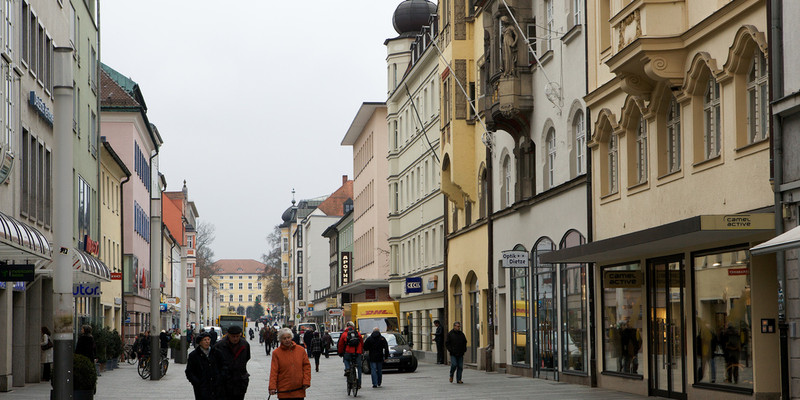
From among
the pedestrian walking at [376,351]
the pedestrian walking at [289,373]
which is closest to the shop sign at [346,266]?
the pedestrian walking at [376,351]

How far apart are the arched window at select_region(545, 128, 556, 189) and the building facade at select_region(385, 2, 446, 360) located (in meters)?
14.1

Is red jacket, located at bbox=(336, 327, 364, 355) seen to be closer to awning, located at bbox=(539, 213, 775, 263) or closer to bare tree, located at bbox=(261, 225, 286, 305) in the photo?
awning, located at bbox=(539, 213, 775, 263)

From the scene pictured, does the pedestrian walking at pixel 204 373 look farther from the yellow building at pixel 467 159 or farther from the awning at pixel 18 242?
the yellow building at pixel 467 159

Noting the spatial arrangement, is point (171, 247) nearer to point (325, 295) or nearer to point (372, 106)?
point (325, 295)

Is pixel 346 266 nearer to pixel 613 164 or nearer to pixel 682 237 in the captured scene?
pixel 613 164

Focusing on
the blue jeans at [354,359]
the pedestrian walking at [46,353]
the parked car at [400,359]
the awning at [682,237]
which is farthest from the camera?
the parked car at [400,359]

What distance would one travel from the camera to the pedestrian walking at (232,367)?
15.1 m

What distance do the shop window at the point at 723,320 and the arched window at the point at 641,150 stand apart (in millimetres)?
3407

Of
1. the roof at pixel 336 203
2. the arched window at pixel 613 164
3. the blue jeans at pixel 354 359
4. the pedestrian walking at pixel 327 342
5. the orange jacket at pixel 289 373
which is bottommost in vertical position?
the pedestrian walking at pixel 327 342

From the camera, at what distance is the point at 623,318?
2606 cm

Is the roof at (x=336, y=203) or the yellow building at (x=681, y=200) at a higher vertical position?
the roof at (x=336, y=203)

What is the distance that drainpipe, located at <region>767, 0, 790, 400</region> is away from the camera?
17609 millimetres

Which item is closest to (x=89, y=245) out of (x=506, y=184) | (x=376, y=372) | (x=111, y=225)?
(x=111, y=225)

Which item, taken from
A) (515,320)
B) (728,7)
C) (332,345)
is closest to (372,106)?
(332,345)
